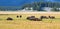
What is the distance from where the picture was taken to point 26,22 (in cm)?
254

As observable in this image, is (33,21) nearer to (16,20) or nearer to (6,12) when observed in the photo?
(16,20)

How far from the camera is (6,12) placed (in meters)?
2.67

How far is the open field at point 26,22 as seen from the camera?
2410mm

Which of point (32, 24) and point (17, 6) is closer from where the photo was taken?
point (32, 24)

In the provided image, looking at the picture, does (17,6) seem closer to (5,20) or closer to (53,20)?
(5,20)

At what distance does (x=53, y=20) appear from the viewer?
2.63 meters

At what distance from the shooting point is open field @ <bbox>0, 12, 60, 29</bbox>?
7.91ft

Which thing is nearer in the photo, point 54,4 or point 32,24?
point 32,24

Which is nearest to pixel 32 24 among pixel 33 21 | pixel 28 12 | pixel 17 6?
pixel 33 21

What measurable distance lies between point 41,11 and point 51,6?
215 mm

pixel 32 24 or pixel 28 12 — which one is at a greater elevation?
pixel 28 12

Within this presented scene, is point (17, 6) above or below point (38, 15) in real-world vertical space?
above

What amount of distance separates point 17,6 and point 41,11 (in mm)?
450

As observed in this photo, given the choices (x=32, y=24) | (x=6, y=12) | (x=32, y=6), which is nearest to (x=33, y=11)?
(x=32, y=6)
